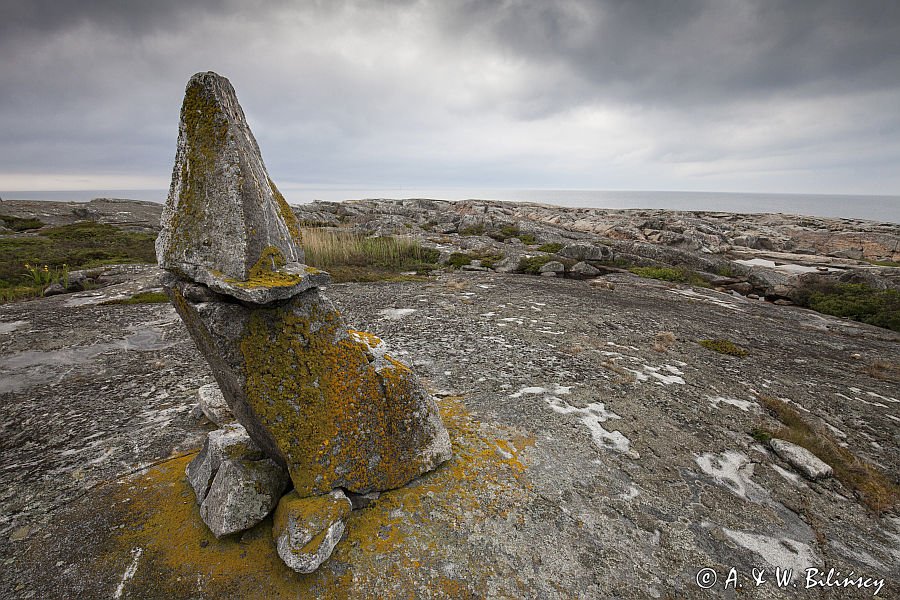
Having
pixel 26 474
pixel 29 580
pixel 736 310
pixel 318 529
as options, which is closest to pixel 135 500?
pixel 29 580

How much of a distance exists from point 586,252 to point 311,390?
2236 cm

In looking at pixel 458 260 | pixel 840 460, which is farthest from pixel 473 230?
pixel 840 460

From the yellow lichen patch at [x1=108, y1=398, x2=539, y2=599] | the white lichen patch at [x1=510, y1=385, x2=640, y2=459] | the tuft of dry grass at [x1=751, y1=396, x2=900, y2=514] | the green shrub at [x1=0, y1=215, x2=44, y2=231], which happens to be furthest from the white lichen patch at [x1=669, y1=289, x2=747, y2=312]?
the green shrub at [x1=0, y1=215, x2=44, y2=231]

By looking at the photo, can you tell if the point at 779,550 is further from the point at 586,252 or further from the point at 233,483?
the point at 586,252

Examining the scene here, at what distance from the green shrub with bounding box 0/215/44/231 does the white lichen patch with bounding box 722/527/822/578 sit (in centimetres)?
4947

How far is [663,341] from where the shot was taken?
942cm

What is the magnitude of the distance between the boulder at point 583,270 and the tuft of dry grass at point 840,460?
1335 cm

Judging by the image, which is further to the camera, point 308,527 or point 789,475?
point 789,475

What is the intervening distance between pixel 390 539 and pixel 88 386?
647 centimetres

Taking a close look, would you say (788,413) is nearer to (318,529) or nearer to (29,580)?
(318,529)

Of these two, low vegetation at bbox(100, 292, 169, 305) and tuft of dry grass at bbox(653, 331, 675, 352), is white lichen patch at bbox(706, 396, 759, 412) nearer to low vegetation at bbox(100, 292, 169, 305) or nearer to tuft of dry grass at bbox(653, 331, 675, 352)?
tuft of dry grass at bbox(653, 331, 675, 352)

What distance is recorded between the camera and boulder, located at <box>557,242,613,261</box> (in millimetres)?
23094

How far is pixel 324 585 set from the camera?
312 cm

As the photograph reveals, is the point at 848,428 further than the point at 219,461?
Yes
